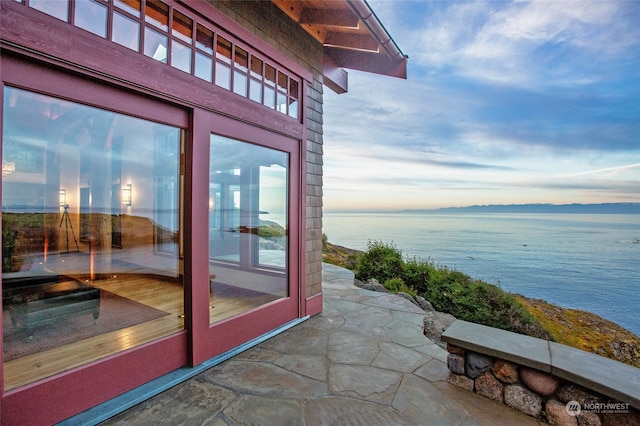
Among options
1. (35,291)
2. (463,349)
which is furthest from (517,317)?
(35,291)

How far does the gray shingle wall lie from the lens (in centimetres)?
310

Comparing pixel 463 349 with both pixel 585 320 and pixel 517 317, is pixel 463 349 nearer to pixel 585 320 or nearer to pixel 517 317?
pixel 517 317

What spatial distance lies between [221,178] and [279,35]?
1718 mm

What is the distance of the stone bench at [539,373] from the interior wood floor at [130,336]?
76.2 inches

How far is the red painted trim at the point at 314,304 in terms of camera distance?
3.68m

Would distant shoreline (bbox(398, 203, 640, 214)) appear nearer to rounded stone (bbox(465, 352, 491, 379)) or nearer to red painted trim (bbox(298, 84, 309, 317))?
red painted trim (bbox(298, 84, 309, 317))

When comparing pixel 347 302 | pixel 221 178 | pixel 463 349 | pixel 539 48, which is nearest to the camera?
pixel 463 349

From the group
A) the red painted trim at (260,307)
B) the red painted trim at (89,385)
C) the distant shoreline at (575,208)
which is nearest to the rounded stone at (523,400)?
the red painted trim at (260,307)

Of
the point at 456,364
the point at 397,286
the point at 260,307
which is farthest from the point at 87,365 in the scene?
the point at 397,286

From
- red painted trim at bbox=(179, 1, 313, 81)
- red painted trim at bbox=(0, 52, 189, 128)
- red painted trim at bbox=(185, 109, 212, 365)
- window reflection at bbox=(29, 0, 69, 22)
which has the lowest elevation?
red painted trim at bbox=(185, 109, 212, 365)

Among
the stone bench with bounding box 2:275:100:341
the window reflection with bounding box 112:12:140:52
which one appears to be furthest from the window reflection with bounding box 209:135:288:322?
the stone bench with bounding box 2:275:100:341

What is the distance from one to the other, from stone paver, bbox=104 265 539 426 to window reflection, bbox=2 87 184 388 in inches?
23.6

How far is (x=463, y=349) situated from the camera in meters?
2.25

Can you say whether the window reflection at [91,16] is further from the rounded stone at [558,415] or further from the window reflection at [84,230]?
the rounded stone at [558,415]
